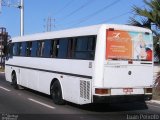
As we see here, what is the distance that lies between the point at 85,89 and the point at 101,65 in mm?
995

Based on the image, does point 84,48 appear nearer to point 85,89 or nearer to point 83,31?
point 83,31

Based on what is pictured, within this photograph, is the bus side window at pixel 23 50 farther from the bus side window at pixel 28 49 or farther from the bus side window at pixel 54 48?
the bus side window at pixel 54 48

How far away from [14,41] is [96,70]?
9629 millimetres

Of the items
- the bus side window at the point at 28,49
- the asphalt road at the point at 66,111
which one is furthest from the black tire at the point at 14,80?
the asphalt road at the point at 66,111

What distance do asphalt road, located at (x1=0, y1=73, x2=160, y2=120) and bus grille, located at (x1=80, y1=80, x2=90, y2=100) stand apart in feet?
1.82

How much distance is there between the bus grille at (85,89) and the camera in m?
12.8

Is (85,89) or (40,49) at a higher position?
(40,49)

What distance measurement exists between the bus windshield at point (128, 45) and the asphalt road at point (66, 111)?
1.79 m

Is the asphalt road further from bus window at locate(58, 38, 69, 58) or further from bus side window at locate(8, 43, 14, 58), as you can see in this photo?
bus side window at locate(8, 43, 14, 58)

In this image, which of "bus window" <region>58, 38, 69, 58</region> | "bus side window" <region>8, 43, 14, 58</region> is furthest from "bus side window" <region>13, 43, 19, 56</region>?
"bus window" <region>58, 38, 69, 58</region>

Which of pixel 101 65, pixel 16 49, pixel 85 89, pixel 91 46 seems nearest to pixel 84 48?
pixel 91 46

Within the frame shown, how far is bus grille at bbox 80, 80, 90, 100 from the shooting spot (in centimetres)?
1281

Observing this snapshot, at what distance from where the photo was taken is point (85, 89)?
12969 mm

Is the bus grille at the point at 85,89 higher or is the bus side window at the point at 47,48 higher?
the bus side window at the point at 47,48
